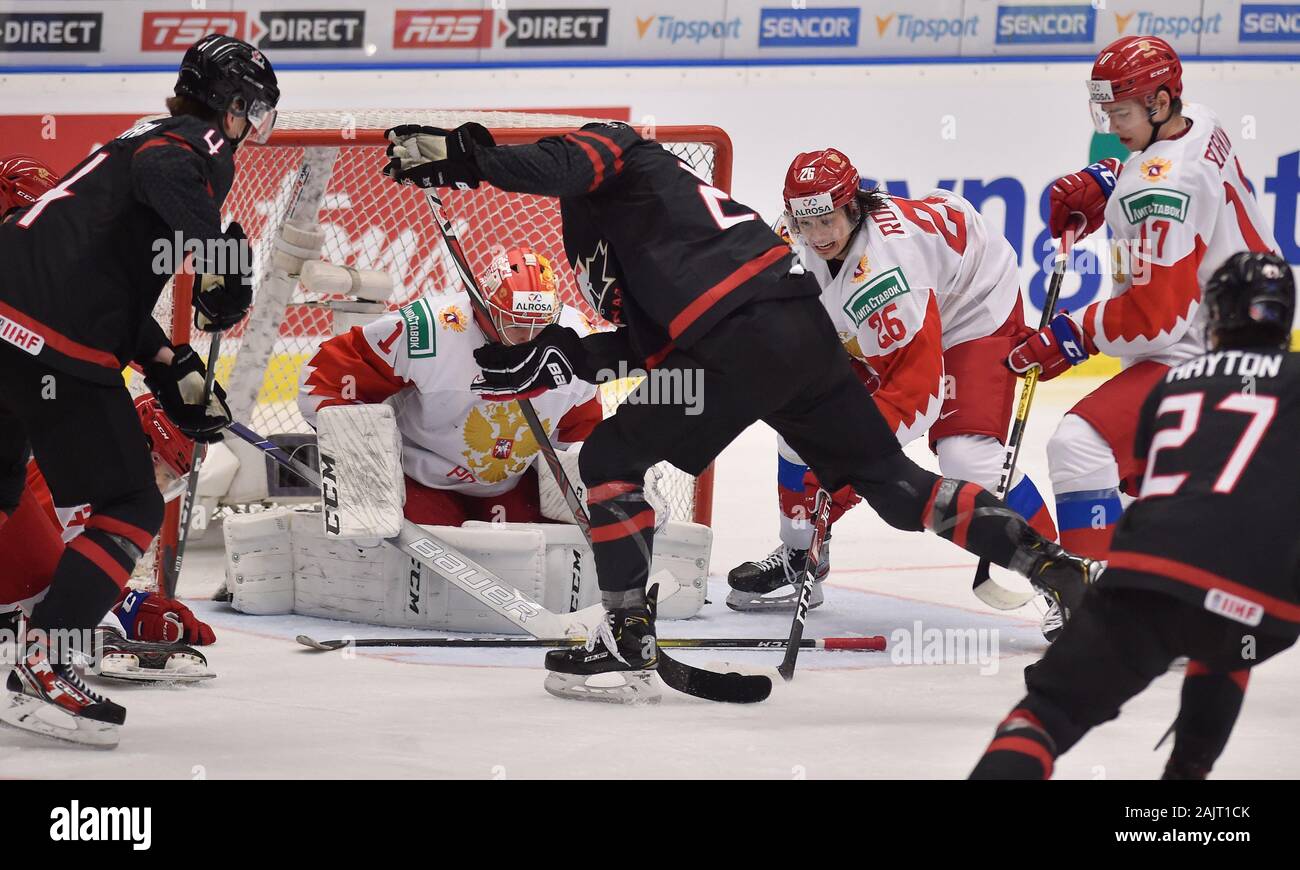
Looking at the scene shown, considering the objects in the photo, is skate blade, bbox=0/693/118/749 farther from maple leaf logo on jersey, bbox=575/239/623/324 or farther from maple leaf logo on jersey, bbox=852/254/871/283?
maple leaf logo on jersey, bbox=852/254/871/283

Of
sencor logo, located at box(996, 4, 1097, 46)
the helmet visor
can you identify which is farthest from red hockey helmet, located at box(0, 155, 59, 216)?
sencor logo, located at box(996, 4, 1097, 46)

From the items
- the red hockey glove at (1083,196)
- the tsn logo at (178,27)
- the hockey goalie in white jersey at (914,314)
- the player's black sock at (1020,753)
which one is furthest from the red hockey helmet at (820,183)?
the tsn logo at (178,27)

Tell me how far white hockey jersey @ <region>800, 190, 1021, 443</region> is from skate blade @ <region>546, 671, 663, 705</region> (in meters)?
0.81

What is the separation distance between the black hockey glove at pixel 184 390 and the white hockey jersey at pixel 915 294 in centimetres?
134

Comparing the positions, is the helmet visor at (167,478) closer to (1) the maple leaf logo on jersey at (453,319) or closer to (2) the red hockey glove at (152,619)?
(2) the red hockey glove at (152,619)

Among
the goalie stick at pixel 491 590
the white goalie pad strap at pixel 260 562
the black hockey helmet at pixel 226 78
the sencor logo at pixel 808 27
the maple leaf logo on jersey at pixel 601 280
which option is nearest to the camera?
the black hockey helmet at pixel 226 78

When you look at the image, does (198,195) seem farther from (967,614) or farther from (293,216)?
(967,614)

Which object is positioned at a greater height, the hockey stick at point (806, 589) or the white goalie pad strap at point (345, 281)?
the white goalie pad strap at point (345, 281)

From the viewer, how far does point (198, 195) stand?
232 cm

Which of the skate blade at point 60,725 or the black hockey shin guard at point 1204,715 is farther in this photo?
the skate blade at point 60,725

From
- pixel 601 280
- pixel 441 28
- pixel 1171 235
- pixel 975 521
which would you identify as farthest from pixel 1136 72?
pixel 441 28

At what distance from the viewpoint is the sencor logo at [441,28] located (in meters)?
6.97

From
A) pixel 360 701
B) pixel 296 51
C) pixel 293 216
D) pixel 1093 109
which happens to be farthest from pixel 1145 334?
pixel 296 51

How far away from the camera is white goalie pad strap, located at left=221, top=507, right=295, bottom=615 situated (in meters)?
3.50
